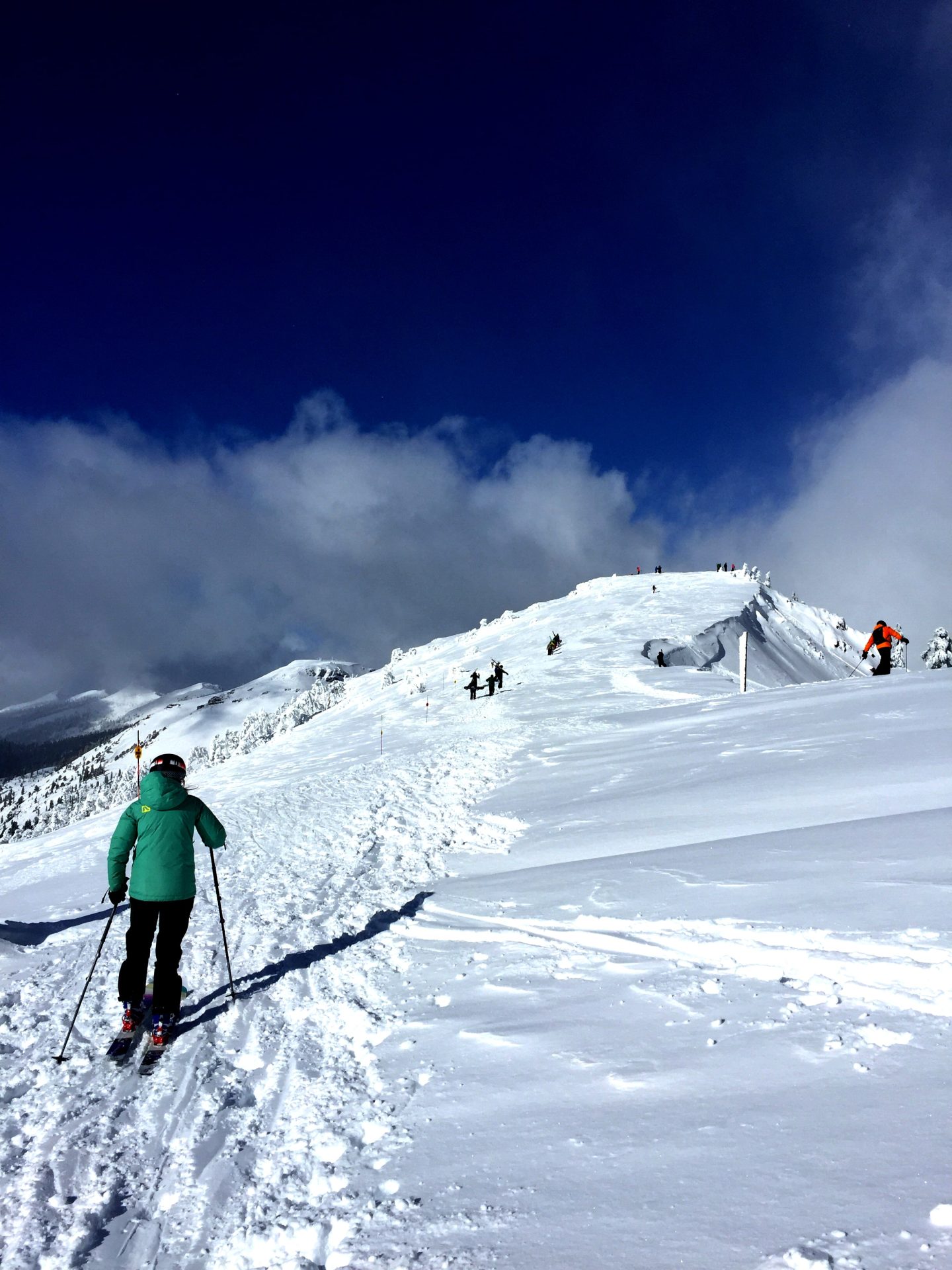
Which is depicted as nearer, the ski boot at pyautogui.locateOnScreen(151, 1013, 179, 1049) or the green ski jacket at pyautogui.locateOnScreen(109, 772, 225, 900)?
the ski boot at pyautogui.locateOnScreen(151, 1013, 179, 1049)

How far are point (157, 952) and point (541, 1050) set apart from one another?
3.00 metres

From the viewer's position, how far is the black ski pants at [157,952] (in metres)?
5.13

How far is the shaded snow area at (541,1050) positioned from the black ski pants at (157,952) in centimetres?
30

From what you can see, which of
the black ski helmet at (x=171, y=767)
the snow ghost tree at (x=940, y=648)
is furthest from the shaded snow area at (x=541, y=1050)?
the snow ghost tree at (x=940, y=648)

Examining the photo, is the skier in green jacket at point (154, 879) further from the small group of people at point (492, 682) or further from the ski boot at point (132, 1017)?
the small group of people at point (492, 682)

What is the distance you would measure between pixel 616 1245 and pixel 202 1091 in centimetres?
280

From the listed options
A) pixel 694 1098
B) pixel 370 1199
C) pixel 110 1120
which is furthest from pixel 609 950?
pixel 110 1120

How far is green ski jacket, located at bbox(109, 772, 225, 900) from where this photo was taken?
17.8ft

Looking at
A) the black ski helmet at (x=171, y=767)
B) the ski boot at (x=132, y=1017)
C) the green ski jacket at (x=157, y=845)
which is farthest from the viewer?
the black ski helmet at (x=171, y=767)

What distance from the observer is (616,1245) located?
8.61 ft

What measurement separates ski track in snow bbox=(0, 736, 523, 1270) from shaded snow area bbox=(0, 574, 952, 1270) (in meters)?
0.02

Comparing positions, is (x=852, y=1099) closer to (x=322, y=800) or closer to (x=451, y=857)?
(x=451, y=857)

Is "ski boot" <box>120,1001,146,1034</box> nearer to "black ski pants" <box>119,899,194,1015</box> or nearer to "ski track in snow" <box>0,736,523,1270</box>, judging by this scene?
"black ski pants" <box>119,899,194,1015</box>

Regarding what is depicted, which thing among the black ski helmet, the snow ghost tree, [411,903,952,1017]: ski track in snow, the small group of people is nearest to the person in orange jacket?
the small group of people
